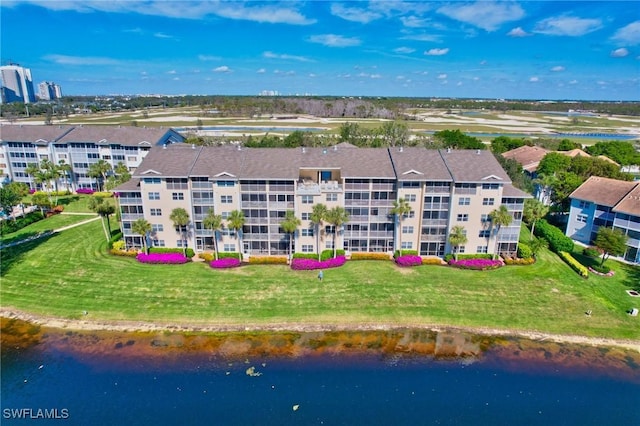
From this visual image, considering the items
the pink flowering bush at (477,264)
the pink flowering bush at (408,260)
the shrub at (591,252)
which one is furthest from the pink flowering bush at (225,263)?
the shrub at (591,252)

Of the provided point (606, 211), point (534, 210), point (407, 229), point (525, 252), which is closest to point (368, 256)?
point (407, 229)

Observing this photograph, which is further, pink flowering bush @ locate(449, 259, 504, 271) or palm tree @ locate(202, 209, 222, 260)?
pink flowering bush @ locate(449, 259, 504, 271)


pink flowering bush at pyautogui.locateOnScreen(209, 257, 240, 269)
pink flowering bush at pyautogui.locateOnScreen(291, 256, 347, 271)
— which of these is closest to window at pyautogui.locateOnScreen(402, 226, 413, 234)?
pink flowering bush at pyautogui.locateOnScreen(291, 256, 347, 271)

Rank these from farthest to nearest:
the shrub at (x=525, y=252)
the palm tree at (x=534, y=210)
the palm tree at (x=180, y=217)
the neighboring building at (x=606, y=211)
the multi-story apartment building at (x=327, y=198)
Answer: the palm tree at (x=534, y=210), the shrub at (x=525, y=252), the neighboring building at (x=606, y=211), the multi-story apartment building at (x=327, y=198), the palm tree at (x=180, y=217)

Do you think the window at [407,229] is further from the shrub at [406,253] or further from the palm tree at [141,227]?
the palm tree at [141,227]

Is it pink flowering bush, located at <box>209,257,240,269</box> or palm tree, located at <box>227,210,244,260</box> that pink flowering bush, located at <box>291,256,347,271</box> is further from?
palm tree, located at <box>227,210,244,260</box>

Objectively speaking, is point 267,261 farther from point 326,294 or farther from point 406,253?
point 406,253
